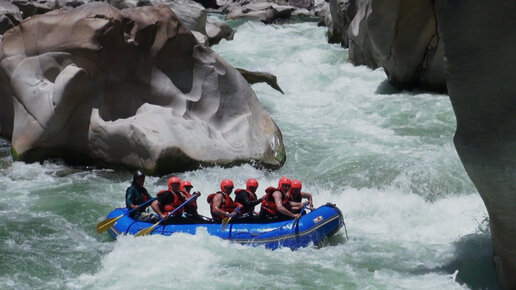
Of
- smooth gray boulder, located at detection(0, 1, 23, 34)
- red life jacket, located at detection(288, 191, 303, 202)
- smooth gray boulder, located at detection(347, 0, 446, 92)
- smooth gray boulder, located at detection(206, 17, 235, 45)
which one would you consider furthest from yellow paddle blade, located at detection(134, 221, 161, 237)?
smooth gray boulder, located at detection(206, 17, 235, 45)

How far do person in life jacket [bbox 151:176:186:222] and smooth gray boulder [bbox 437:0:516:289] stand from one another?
3505mm

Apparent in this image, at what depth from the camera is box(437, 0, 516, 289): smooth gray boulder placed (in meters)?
5.74

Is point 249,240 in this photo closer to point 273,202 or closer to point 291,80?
point 273,202

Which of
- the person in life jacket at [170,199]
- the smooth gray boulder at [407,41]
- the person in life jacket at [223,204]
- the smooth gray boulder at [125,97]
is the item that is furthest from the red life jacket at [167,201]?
the smooth gray boulder at [407,41]

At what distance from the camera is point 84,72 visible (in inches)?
415

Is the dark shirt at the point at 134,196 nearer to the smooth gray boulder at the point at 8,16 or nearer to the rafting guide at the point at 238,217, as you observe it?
the rafting guide at the point at 238,217

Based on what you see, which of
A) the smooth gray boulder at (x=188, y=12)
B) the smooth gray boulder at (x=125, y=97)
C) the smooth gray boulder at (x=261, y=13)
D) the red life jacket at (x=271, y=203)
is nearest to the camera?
the red life jacket at (x=271, y=203)

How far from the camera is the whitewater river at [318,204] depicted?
23.2 ft

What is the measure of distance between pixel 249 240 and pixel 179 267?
108 cm

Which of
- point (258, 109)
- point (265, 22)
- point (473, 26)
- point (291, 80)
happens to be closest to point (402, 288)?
point (473, 26)

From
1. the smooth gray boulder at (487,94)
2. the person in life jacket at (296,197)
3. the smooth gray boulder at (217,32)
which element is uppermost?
the smooth gray boulder at (487,94)

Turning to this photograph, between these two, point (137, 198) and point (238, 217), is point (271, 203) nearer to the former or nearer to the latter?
point (238, 217)

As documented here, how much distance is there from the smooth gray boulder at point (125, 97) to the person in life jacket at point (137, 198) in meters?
1.46

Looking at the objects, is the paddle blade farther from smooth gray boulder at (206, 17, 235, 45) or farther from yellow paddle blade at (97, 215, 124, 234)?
smooth gray boulder at (206, 17, 235, 45)
